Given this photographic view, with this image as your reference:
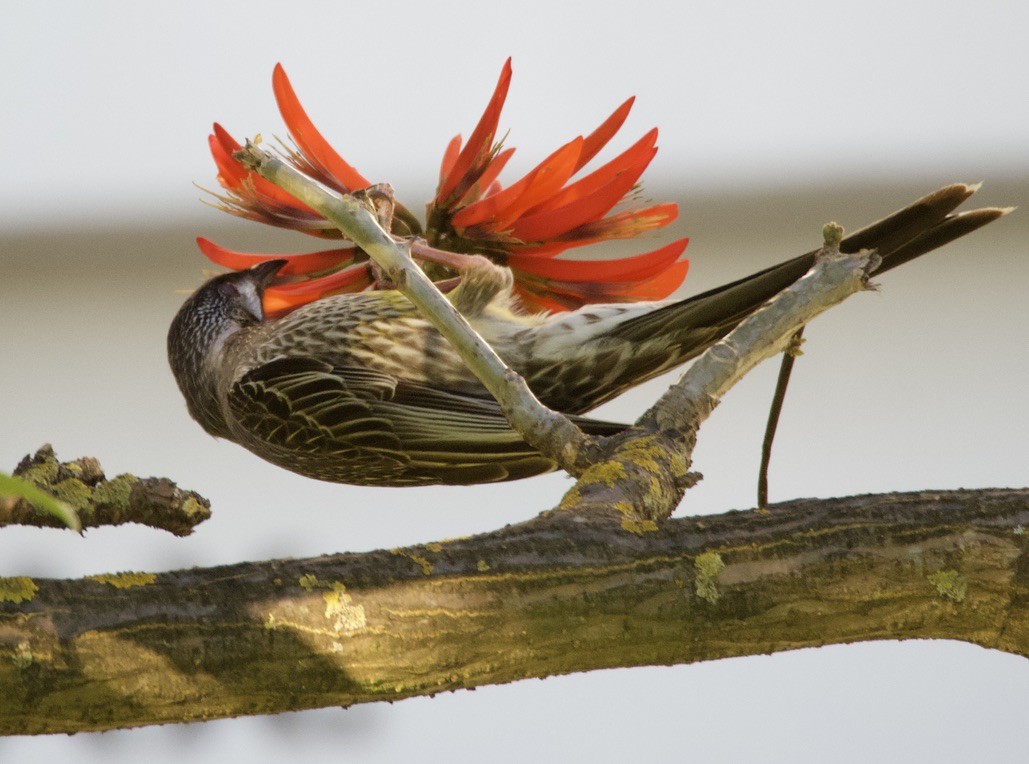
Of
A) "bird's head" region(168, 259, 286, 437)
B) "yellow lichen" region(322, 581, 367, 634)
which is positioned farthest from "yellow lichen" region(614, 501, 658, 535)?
"bird's head" region(168, 259, 286, 437)

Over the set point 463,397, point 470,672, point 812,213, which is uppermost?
point 812,213

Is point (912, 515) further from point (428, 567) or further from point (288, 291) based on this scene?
point (288, 291)

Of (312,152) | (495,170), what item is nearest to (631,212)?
(495,170)

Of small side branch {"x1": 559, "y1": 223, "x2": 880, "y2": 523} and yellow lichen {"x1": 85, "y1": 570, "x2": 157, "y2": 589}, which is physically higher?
small side branch {"x1": 559, "y1": 223, "x2": 880, "y2": 523}

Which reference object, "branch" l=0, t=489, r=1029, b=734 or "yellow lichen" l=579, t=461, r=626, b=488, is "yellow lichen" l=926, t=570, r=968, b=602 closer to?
"branch" l=0, t=489, r=1029, b=734

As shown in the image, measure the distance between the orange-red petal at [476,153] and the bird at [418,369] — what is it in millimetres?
54

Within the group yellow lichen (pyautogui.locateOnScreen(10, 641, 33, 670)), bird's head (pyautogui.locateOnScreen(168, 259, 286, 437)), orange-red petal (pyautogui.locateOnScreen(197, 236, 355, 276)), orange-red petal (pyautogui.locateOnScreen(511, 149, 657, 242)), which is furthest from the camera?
bird's head (pyautogui.locateOnScreen(168, 259, 286, 437))

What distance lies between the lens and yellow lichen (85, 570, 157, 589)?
0.49 meters

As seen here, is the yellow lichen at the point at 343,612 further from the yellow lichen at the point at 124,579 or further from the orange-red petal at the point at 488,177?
the orange-red petal at the point at 488,177

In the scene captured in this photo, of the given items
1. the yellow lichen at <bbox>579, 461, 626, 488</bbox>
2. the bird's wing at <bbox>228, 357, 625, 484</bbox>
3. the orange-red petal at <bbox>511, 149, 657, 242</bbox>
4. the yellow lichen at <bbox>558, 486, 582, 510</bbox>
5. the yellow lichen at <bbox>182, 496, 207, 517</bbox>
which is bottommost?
the yellow lichen at <bbox>558, 486, 582, 510</bbox>

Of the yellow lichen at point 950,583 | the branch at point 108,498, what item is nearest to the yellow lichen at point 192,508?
the branch at point 108,498

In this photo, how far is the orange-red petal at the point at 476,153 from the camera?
0.67 m

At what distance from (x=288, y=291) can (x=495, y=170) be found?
0.61 ft

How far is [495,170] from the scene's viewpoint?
745 mm
